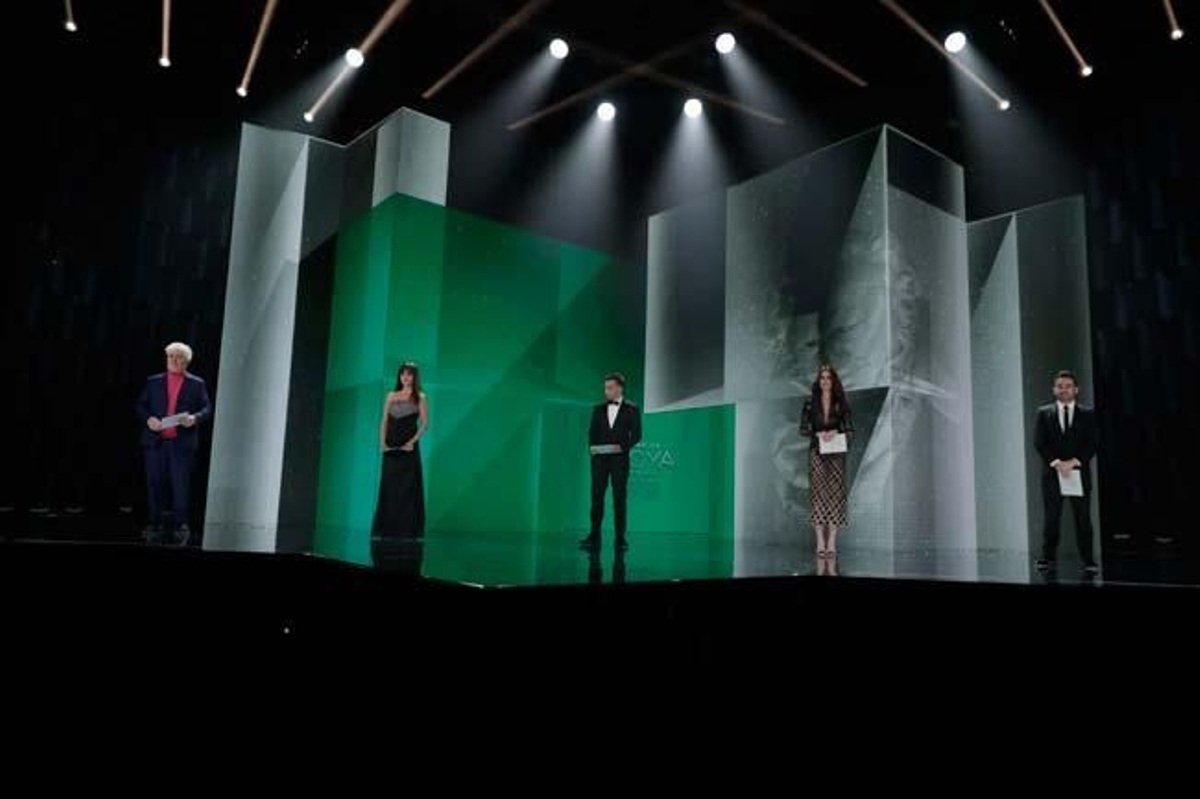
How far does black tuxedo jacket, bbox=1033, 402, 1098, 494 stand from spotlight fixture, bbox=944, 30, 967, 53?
3444mm

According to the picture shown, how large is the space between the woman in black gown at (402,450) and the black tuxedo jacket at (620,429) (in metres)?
1.45

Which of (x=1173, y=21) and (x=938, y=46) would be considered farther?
(x=938, y=46)

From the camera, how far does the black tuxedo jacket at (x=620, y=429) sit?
6.68 meters

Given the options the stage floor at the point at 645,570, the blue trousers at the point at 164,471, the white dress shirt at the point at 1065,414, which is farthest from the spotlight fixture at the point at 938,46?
the blue trousers at the point at 164,471

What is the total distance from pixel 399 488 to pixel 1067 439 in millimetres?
4829

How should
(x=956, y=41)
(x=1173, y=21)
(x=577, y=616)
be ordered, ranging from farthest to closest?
1. (x=956, y=41)
2. (x=1173, y=21)
3. (x=577, y=616)

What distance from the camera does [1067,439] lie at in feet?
17.7

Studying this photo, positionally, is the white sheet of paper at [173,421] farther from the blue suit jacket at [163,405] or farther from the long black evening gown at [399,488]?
the long black evening gown at [399,488]

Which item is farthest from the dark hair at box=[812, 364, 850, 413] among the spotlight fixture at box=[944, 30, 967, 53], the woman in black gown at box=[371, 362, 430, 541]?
the spotlight fixture at box=[944, 30, 967, 53]

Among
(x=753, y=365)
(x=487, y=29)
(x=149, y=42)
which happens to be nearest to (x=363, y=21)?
(x=487, y=29)

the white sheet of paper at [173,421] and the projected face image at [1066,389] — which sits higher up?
the projected face image at [1066,389]

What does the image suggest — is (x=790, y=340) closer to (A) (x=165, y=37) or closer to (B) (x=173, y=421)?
(B) (x=173, y=421)

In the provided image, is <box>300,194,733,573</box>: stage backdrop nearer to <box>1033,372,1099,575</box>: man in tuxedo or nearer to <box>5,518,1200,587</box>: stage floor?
<box>5,518,1200,587</box>: stage floor

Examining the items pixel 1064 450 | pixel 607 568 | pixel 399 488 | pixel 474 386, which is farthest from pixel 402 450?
pixel 1064 450
